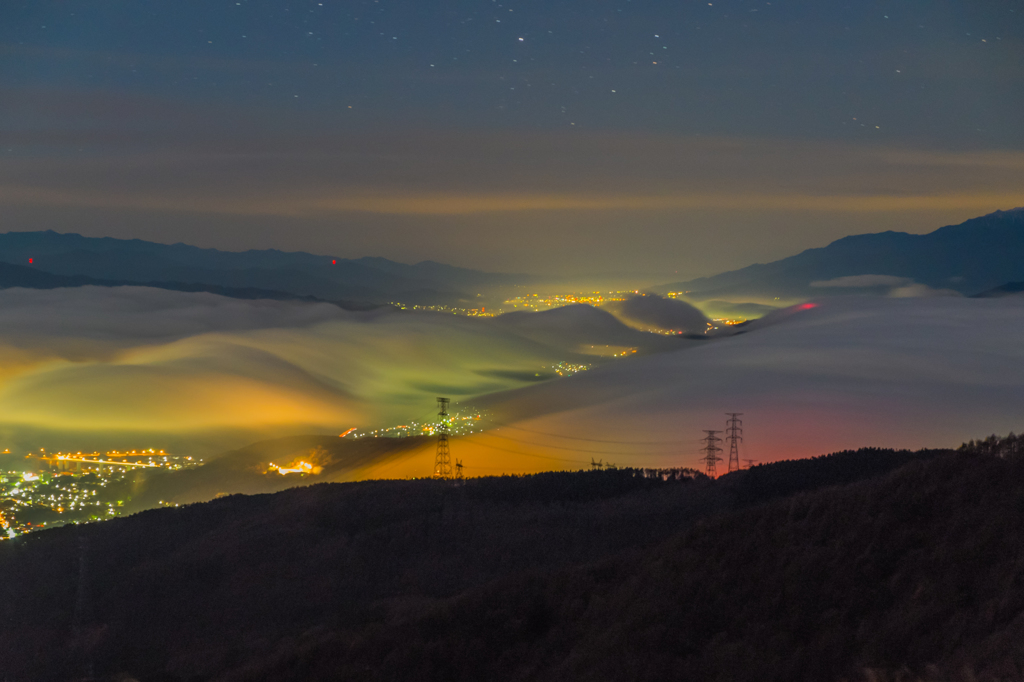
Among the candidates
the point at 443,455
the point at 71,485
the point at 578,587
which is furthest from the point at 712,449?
the point at 71,485

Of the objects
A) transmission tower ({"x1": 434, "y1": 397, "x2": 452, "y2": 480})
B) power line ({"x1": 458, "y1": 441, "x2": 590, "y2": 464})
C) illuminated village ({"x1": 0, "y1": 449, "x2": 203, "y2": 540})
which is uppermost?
transmission tower ({"x1": 434, "y1": 397, "x2": 452, "y2": 480})

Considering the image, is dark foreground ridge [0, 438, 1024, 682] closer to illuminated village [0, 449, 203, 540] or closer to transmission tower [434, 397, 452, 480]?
transmission tower [434, 397, 452, 480]

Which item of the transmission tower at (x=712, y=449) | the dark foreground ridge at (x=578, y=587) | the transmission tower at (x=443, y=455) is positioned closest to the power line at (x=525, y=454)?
the transmission tower at (x=443, y=455)

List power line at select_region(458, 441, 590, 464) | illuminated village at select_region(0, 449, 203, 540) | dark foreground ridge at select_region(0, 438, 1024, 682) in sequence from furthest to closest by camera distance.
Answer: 1. illuminated village at select_region(0, 449, 203, 540)
2. power line at select_region(458, 441, 590, 464)
3. dark foreground ridge at select_region(0, 438, 1024, 682)

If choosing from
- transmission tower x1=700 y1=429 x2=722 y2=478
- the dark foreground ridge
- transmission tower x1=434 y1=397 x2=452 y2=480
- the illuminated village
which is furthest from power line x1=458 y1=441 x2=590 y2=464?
the illuminated village

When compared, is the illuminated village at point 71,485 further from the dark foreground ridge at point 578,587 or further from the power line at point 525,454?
the power line at point 525,454

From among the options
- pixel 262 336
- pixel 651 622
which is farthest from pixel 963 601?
pixel 262 336

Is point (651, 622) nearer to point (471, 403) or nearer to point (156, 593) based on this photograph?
point (156, 593)

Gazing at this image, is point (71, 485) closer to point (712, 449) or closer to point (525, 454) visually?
point (525, 454)
